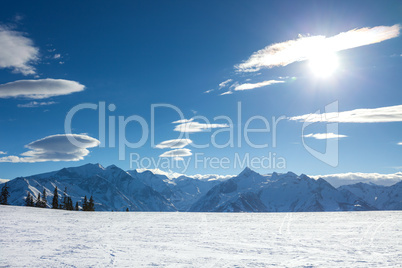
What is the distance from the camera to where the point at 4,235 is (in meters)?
16.1

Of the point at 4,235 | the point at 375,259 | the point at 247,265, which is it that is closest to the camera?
the point at 247,265

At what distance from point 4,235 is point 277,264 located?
13.8 m

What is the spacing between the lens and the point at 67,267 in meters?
10.2

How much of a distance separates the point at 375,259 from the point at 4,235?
56.7 ft

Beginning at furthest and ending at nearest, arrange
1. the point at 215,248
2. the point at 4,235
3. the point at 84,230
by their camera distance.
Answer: the point at 84,230
the point at 4,235
the point at 215,248

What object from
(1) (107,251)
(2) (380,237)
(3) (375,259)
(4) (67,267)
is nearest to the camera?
(4) (67,267)

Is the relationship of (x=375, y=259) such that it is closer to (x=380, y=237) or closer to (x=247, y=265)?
(x=247, y=265)

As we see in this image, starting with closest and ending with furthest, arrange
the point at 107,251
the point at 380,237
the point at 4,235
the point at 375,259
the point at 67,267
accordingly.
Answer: the point at 67,267
the point at 375,259
the point at 107,251
the point at 4,235
the point at 380,237

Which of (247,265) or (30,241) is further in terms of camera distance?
(30,241)

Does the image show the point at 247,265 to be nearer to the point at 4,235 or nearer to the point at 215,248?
the point at 215,248

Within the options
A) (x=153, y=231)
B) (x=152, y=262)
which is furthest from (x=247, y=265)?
(x=153, y=231)

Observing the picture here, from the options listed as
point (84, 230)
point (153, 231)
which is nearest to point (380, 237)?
point (153, 231)

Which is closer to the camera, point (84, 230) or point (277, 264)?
point (277, 264)

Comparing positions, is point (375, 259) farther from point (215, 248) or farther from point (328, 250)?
point (215, 248)
